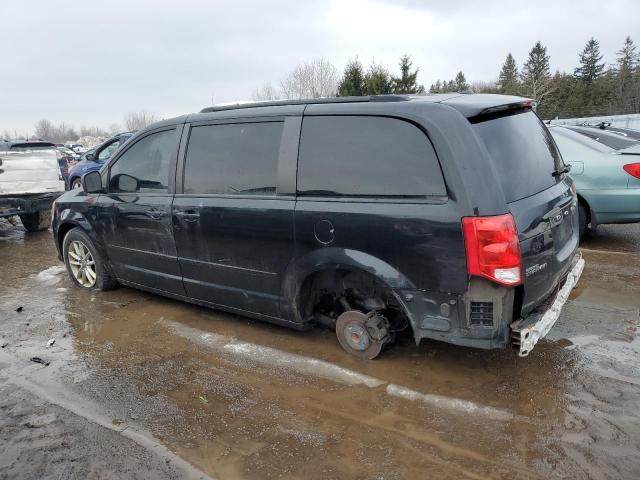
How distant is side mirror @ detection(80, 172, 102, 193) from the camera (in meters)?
4.90

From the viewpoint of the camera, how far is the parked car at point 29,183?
852 cm

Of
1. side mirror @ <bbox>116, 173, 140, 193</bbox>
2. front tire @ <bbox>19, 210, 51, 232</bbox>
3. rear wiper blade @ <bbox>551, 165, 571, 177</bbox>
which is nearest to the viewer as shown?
rear wiper blade @ <bbox>551, 165, 571, 177</bbox>

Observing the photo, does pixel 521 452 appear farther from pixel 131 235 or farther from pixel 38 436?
pixel 131 235

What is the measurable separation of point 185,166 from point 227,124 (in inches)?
21.9

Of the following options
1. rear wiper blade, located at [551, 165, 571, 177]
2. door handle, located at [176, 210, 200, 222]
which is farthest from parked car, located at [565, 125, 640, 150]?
door handle, located at [176, 210, 200, 222]

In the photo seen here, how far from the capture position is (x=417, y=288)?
117 inches

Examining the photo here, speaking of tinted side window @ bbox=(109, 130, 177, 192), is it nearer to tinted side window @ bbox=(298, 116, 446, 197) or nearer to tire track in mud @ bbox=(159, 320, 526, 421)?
tire track in mud @ bbox=(159, 320, 526, 421)

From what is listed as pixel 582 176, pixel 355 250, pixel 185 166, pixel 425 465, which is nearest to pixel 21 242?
pixel 185 166

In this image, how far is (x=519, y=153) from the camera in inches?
124

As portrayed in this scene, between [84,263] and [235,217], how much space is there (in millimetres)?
2665

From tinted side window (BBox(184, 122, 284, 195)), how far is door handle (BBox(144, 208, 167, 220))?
331 mm

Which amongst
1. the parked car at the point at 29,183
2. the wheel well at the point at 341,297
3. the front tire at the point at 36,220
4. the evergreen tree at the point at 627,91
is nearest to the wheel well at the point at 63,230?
the wheel well at the point at 341,297

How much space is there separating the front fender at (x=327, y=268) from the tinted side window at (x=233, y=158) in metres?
0.61

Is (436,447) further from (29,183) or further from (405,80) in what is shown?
(405,80)
